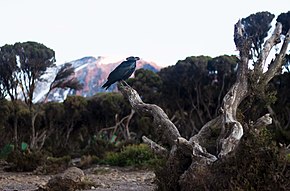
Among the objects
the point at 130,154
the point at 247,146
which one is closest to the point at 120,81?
the point at 247,146

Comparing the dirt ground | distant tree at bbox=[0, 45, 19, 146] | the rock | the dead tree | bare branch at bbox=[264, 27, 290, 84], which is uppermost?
distant tree at bbox=[0, 45, 19, 146]

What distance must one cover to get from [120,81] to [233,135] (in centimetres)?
279

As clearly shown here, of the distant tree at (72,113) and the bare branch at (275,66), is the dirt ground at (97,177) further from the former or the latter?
the distant tree at (72,113)

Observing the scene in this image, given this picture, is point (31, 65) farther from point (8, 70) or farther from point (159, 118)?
point (159, 118)

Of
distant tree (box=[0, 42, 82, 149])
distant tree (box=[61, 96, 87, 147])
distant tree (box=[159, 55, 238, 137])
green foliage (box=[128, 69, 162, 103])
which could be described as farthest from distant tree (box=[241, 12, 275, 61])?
distant tree (box=[61, 96, 87, 147])

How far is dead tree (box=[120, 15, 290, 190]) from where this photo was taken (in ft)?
18.3

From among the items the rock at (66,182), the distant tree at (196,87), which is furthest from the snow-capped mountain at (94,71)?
the rock at (66,182)

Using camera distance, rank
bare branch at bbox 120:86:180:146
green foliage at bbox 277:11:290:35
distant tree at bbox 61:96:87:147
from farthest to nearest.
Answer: distant tree at bbox 61:96:87:147, green foliage at bbox 277:11:290:35, bare branch at bbox 120:86:180:146

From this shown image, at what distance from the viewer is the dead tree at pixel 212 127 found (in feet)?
18.3

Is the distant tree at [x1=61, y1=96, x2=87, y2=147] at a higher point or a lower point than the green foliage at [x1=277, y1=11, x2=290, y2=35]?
lower

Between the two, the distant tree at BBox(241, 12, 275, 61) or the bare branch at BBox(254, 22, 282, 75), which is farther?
the distant tree at BBox(241, 12, 275, 61)

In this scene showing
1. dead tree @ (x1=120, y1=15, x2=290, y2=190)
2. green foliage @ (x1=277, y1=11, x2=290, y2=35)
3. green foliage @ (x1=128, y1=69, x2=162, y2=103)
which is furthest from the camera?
green foliage @ (x1=128, y1=69, x2=162, y2=103)

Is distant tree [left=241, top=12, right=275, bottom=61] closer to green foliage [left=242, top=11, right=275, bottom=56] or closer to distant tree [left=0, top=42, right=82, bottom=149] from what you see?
green foliage [left=242, top=11, right=275, bottom=56]

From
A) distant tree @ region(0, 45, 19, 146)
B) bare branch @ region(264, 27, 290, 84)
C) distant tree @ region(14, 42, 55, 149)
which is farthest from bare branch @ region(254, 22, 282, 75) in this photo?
distant tree @ region(0, 45, 19, 146)
